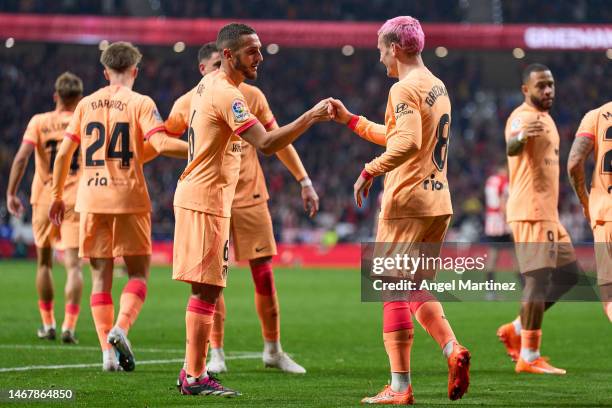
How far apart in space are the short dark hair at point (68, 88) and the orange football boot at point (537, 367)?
534cm

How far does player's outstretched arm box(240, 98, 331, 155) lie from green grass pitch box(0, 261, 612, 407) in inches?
62.1

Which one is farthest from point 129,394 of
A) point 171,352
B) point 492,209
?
point 492,209

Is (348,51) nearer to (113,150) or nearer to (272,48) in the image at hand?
(272,48)

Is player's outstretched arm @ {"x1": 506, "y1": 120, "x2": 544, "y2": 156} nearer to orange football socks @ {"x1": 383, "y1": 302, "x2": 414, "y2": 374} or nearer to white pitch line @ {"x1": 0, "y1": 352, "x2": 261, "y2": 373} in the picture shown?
orange football socks @ {"x1": 383, "y1": 302, "x2": 414, "y2": 374}

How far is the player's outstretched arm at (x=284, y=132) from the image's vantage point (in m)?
6.54

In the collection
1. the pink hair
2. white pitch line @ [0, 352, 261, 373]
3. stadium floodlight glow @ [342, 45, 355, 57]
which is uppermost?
stadium floodlight glow @ [342, 45, 355, 57]

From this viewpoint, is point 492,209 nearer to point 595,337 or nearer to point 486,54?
point 595,337

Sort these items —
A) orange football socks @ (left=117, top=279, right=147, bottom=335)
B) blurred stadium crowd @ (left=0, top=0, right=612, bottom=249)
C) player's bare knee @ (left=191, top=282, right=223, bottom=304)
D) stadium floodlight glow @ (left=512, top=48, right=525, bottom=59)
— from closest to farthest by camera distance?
player's bare knee @ (left=191, top=282, right=223, bottom=304) < orange football socks @ (left=117, top=279, right=147, bottom=335) < blurred stadium crowd @ (left=0, top=0, right=612, bottom=249) < stadium floodlight glow @ (left=512, top=48, right=525, bottom=59)

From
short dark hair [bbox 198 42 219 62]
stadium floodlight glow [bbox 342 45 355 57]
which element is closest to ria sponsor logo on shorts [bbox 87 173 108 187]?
short dark hair [bbox 198 42 219 62]

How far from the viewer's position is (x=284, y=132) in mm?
6633

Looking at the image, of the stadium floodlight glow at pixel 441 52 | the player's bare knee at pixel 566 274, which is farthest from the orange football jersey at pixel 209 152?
the stadium floodlight glow at pixel 441 52

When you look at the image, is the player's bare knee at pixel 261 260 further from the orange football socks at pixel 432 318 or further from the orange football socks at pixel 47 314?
the orange football socks at pixel 47 314

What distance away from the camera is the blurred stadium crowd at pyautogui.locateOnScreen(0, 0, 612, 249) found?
3400cm

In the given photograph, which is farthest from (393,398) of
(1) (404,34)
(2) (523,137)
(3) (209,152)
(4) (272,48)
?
(4) (272,48)
